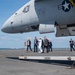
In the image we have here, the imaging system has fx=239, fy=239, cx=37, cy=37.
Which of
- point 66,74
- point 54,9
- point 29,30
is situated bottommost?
point 66,74

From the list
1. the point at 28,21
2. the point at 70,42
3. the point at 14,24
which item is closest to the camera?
the point at 28,21

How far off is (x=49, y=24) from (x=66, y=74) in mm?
6257

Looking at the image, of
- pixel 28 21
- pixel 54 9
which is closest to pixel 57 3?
pixel 54 9

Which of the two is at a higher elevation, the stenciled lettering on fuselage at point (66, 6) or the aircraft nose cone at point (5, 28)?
the stenciled lettering on fuselage at point (66, 6)

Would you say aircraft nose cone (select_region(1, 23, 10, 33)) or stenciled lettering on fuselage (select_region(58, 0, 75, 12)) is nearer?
stenciled lettering on fuselage (select_region(58, 0, 75, 12))

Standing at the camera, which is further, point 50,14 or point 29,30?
point 29,30

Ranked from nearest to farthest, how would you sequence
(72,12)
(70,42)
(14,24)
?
(72,12)
(14,24)
(70,42)

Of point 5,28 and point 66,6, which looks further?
point 5,28

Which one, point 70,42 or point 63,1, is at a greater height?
point 63,1

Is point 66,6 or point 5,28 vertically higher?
point 66,6

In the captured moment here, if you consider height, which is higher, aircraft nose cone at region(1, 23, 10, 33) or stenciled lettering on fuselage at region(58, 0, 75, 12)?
stenciled lettering on fuselage at region(58, 0, 75, 12)

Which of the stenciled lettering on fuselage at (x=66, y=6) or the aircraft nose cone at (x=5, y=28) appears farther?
the aircraft nose cone at (x=5, y=28)

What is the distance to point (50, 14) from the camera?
15453 millimetres

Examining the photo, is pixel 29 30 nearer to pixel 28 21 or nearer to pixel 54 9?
pixel 28 21
